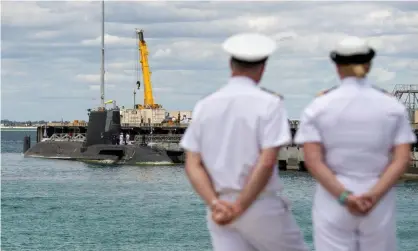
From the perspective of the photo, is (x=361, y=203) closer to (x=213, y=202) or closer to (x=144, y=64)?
(x=213, y=202)

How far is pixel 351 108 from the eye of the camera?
19.0ft

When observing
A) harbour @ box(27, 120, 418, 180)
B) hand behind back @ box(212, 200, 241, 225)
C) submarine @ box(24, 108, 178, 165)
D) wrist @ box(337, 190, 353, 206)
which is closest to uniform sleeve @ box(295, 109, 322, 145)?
wrist @ box(337, 190, 353, 206)

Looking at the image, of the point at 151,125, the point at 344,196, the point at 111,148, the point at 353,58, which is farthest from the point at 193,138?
the point at 151,125

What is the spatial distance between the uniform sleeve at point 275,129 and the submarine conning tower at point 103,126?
7769 centimetres

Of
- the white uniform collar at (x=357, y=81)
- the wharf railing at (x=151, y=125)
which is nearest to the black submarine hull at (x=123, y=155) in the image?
the wharf railing at (x=151, y=125)

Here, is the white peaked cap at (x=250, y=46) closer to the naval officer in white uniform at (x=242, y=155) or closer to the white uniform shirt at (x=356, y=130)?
the naval officer in white uniform at (x=242, y=155)

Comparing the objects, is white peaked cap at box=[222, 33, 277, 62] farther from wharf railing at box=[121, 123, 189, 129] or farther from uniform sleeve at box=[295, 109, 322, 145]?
wharf railing at box=[121, 123, 189, 129]

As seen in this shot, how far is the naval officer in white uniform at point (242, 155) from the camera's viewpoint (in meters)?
5.62

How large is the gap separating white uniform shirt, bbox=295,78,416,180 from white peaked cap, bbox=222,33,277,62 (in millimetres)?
A: 408

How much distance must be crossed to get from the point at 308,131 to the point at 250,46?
21.8 inches

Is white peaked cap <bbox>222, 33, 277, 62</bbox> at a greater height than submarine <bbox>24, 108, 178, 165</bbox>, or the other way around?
white peaked cap <bbox>222, 33, 277, 62</bbox>

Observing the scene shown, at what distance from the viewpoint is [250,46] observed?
5668 mm

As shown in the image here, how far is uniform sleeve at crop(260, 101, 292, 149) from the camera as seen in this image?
5574 mm

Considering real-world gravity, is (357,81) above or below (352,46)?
below
